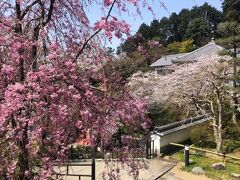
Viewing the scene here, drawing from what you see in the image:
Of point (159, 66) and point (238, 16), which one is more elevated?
point (238, 16)

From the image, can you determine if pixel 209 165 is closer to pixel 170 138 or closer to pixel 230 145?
pixel 170 138

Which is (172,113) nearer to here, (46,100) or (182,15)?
(46,100)

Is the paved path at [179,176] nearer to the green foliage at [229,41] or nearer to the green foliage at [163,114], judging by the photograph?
the green foliage at [229,41]

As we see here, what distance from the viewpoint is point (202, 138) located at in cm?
1568

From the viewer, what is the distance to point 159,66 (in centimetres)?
4144

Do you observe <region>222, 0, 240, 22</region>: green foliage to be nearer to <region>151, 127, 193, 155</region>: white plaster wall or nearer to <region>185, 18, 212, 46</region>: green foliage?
<region>185, 18, 212, 46</region>: green foliage

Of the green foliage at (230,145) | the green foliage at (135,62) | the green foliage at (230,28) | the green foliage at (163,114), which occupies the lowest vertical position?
the green foliage at (230,145)

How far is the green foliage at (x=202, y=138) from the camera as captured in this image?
15484 mm

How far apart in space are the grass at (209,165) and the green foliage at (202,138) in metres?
1.39

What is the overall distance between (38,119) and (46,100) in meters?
0.24

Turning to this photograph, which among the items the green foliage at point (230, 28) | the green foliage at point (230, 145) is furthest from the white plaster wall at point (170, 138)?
the green foliage at point (230, 28)

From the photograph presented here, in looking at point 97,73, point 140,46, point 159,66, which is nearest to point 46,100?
point 97,73

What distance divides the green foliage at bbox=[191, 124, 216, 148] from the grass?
54.9 inches

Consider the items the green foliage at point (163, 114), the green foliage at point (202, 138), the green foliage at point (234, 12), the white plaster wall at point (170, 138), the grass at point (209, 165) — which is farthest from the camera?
the green foliage at point (234, 12)
